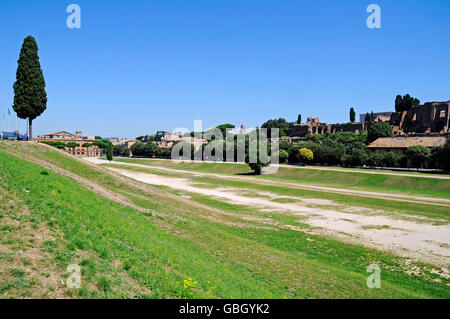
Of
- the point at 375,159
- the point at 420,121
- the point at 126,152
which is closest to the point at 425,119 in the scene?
the point at 420,121

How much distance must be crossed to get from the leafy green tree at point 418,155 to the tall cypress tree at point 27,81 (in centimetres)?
6638

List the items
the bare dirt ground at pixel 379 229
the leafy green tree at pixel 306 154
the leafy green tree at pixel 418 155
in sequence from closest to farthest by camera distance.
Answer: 1. the bare dirt ground at pixel 379 229
2. the leafy green tree at pixel 418 155
3. the leafy green tree at pixel 306 154

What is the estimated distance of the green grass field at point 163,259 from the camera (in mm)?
7293

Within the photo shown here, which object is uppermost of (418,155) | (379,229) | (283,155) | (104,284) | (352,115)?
(352,115)

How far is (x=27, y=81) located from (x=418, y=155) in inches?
2663

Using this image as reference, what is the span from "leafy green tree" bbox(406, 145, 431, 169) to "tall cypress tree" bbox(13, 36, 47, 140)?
66376 mm

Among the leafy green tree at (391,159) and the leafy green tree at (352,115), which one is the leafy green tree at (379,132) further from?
the leafy green tree at (352,115)

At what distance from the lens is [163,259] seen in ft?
33.2

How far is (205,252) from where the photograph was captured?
13.6 metres

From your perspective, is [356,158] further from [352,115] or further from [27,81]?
[352,115]

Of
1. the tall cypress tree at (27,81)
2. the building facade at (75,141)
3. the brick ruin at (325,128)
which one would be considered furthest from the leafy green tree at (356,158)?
the building facade at (75,141)

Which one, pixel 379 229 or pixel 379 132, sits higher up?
pixel 379 132

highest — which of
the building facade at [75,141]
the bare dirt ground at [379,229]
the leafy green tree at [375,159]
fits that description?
the building facade at [75,141]

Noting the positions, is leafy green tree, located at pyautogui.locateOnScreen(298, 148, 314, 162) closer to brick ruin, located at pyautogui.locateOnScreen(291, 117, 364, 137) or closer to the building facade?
brick ruin, located at pyautogui.locateOnScreen(291, 117, 364, 137)
